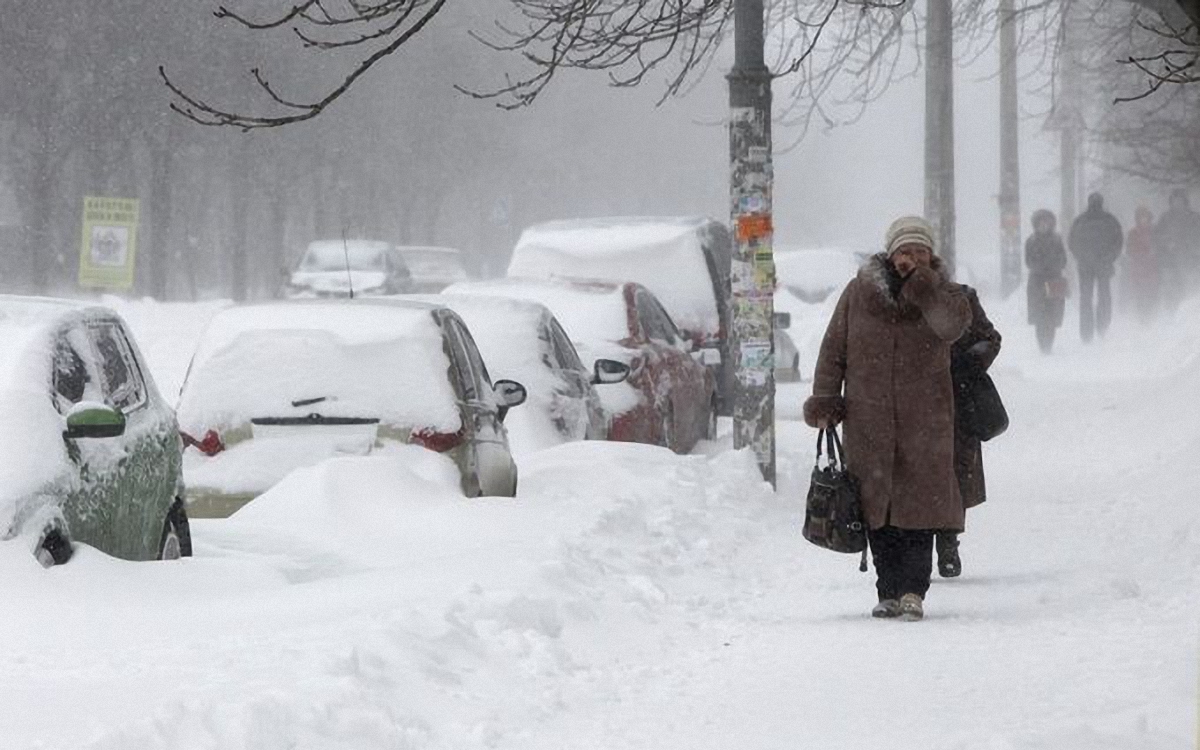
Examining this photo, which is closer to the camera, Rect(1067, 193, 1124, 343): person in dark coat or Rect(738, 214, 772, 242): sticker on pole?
Rect(738, 214, 772, 242): sticker on pole

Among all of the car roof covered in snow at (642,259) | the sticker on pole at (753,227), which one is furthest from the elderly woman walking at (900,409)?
the car roof covered in snow at (642,259)

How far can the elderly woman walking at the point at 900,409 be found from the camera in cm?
898

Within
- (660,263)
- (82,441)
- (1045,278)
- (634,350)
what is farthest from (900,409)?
(1045,278)

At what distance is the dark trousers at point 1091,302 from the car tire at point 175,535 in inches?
823

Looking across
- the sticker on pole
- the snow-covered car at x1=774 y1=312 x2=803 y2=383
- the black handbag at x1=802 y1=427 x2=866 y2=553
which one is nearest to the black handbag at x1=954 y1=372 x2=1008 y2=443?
the black handbag at x1=802 y1=427 x2=866 y2=553

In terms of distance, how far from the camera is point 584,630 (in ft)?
26.5

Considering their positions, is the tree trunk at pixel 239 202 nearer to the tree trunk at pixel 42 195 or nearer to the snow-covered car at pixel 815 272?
the tree trunk at pixel 42 195

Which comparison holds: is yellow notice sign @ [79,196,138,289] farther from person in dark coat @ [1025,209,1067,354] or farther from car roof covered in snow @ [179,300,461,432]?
car roof covered in snow @ [179,300,461,432]

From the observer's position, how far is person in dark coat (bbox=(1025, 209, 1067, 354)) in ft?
92.7

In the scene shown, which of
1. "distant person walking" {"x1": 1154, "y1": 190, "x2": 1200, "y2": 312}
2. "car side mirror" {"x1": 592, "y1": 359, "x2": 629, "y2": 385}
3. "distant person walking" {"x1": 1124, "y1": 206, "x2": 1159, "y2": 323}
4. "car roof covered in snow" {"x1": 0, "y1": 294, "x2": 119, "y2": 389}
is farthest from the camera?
"distant person walking" {"x1": 1124, "y1": 206, "x2": 1159, "y2": 323}

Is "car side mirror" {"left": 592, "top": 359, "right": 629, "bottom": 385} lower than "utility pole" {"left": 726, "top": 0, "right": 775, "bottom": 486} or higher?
lower

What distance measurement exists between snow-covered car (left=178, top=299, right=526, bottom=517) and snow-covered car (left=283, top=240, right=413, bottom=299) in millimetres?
24816

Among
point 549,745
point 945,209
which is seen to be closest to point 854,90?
point 945,209

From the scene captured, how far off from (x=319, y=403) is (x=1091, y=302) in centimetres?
2083
